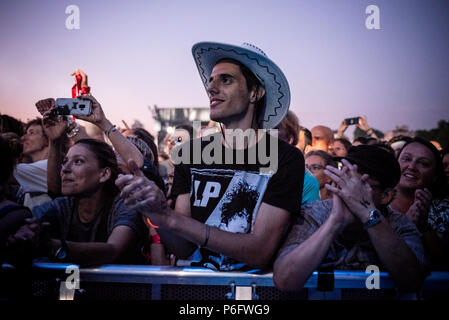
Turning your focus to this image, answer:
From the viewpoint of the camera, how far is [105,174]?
260cm

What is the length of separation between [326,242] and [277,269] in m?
0.26

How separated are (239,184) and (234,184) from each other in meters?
0.03

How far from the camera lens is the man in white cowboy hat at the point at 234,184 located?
175 centimetres

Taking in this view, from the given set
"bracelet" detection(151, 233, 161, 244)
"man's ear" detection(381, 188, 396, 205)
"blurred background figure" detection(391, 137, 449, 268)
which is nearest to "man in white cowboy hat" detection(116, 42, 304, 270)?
"man's ear" detection(381, 188, 396, 205)

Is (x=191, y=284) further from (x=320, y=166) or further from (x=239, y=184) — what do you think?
(x=320, y=166)

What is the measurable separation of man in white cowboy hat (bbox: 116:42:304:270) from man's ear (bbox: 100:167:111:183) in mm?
684

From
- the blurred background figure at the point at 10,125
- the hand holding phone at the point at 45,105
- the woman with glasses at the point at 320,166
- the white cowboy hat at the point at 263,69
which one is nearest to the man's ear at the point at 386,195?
the white cowboy hat at the point at 263,69

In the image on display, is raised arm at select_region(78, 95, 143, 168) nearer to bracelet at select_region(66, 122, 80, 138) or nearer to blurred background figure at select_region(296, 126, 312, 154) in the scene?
bracelet at select_region(66, 122, 80, 138)

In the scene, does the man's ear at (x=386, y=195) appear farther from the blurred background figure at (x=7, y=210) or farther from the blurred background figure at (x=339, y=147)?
the blurred background figure at (x=339, y=147)

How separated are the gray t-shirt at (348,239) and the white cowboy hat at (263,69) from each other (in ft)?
1.99

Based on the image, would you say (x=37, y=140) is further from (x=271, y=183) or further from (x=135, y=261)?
(x=271, y=183)

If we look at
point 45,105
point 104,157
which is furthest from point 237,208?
point 45,105
